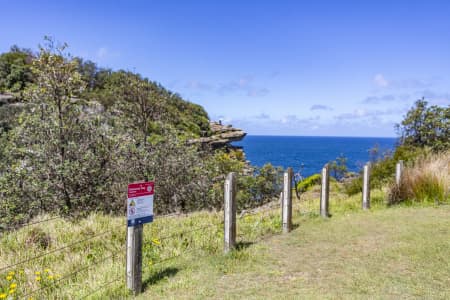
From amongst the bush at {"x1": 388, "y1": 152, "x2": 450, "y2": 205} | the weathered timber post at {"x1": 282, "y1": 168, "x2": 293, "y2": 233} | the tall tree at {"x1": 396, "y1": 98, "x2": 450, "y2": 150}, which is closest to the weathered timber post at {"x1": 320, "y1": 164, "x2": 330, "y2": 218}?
the weathered timber post at {"x1": 282, "y1": 168, "x2": 293, "y2": 233}

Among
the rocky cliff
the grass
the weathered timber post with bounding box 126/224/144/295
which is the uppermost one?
the rocky cliff

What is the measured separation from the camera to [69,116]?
9.34m

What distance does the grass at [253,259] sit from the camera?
13.1 ft

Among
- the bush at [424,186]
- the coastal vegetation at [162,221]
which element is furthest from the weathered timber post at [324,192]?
the bush at [424,186]

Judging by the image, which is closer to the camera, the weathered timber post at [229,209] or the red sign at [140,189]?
the red sign at [140,189]

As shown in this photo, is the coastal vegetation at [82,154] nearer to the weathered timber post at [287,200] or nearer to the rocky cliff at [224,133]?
the weathered timber post at [287,200]

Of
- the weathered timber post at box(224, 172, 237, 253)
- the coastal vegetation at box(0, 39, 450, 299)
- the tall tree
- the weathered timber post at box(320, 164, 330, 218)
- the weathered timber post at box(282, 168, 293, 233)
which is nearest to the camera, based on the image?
the coastal vegetation at box(0, 39, 450, 299)

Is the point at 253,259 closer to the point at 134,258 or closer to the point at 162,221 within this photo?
the point at 134,258

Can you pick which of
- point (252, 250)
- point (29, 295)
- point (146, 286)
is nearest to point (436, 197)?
point (252, 250)

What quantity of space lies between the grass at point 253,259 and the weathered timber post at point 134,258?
11 centimetres

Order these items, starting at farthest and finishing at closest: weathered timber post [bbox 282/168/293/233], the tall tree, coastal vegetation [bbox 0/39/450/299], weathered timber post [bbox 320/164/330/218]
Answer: the tall tree, weathered timber post [bbox 320/164/330/218], weathered timber post [bbox 282/168/293/233], coastal vegetation [bbox 0/39/450/299]

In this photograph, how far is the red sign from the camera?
3.79 meters

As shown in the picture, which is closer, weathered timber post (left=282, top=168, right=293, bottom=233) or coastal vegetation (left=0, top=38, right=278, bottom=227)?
weathered timber post (left=282, top=168, right=293, bottom=233)

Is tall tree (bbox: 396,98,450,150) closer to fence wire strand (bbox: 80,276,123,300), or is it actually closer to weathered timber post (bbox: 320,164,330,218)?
weathered timber post (bbox: 320,164,330,218)
